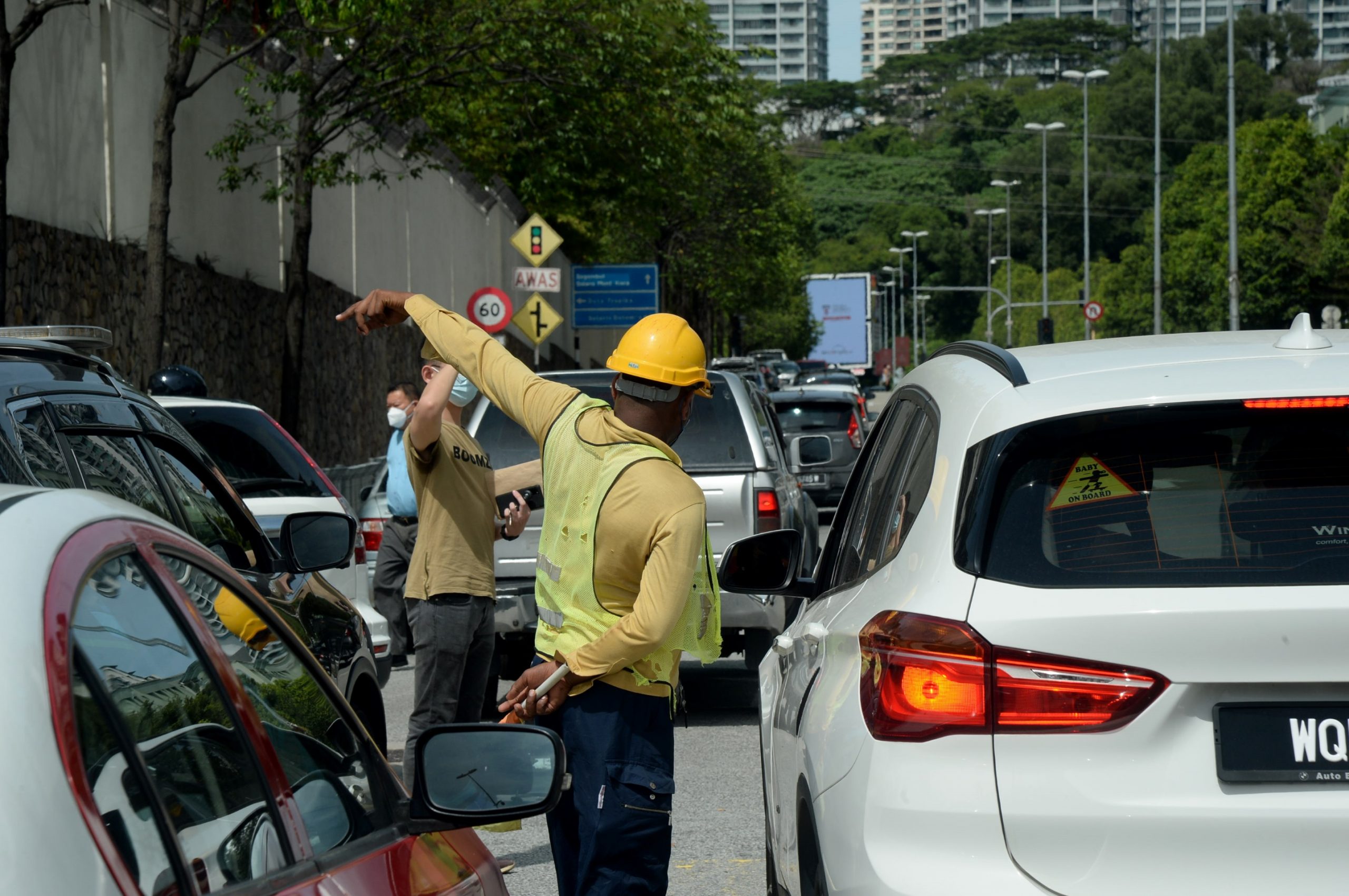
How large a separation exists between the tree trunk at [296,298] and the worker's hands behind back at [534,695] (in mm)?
16082

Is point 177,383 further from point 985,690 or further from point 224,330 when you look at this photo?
point 224,330

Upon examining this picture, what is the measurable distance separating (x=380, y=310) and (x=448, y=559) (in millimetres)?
1873

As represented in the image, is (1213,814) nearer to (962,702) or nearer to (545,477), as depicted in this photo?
(962,702)

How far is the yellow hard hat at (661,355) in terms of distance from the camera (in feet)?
13.8

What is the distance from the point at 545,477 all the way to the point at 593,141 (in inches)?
802

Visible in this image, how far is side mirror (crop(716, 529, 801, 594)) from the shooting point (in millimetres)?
4719

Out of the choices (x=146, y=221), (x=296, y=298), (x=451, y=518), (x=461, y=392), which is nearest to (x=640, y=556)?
(x=451, y=518)


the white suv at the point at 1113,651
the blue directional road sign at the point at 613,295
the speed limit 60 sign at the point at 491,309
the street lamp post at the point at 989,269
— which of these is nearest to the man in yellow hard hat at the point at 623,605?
the white suv at the point at 1113,651

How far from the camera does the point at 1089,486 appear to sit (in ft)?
10.1

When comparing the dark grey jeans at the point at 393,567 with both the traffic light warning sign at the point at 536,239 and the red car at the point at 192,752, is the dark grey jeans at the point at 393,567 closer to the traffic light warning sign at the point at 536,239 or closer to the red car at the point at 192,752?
the red car at the point at 192,752

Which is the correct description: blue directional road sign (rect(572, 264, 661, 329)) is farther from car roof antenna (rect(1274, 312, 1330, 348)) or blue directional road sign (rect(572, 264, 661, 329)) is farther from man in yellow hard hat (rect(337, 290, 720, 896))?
car roof antenna (rect(1274, 312, 1330, 348))

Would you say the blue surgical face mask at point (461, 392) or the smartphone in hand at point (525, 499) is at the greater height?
the blue surgical face mask at point (461, 392)

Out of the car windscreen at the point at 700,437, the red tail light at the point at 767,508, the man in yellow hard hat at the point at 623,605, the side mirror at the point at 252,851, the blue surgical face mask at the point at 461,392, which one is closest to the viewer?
the side mirror at the point at 252,851

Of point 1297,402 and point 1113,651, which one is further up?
point 1297,402
